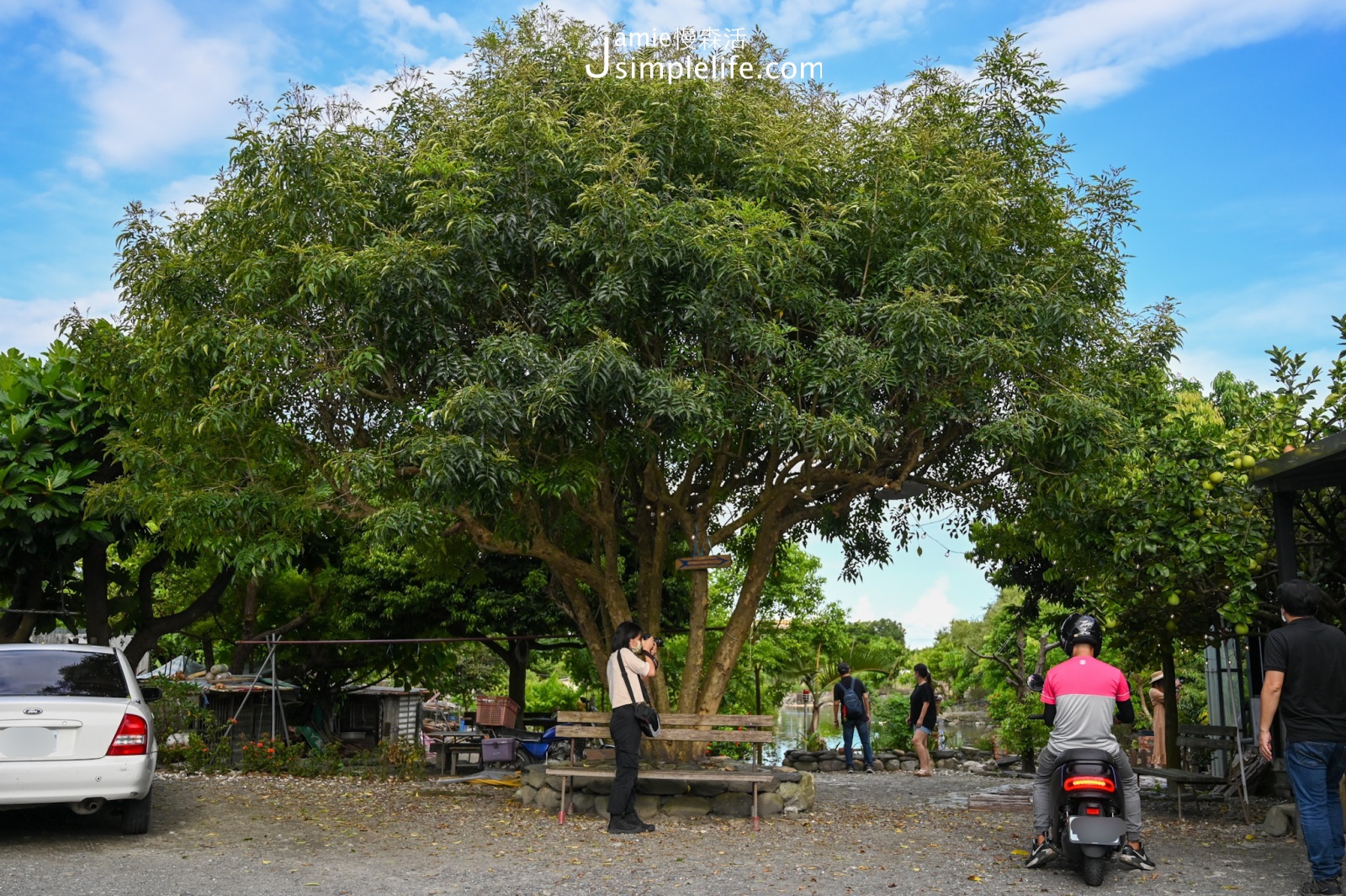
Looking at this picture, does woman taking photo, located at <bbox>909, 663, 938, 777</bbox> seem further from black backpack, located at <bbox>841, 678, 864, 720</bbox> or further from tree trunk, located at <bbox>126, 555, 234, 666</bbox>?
tree trunk, located at <bbox>126, 555, 234, 666</bbox>

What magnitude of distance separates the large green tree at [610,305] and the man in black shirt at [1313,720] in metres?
3.20

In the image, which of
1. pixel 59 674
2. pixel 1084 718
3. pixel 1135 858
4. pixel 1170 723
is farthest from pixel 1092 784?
pixel 1170 723

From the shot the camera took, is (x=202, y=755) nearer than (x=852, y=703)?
Yes

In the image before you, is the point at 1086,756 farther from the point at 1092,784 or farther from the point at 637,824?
the point at 637,824

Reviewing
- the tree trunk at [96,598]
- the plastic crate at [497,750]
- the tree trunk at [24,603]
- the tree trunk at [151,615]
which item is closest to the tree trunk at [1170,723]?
the plastic crate at [497,750]

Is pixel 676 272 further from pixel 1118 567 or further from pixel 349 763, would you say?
pixel 349 763

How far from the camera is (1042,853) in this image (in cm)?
755

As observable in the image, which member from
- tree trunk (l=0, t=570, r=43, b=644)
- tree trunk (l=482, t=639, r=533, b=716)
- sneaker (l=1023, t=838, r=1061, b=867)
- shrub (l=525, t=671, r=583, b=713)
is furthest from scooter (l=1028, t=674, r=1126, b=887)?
shrub (l=525, t=671, r=583, b=713)

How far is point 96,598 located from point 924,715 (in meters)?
12.5

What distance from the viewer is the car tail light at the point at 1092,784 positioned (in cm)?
705

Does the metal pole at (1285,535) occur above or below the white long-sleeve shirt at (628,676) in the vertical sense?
above

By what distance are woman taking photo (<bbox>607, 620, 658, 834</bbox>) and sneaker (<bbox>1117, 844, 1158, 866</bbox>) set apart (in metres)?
3.86

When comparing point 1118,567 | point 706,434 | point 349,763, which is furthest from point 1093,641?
point 349,763

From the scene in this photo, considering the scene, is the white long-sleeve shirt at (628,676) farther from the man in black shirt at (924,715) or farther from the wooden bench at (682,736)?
the man in black shirt at (924,715)
